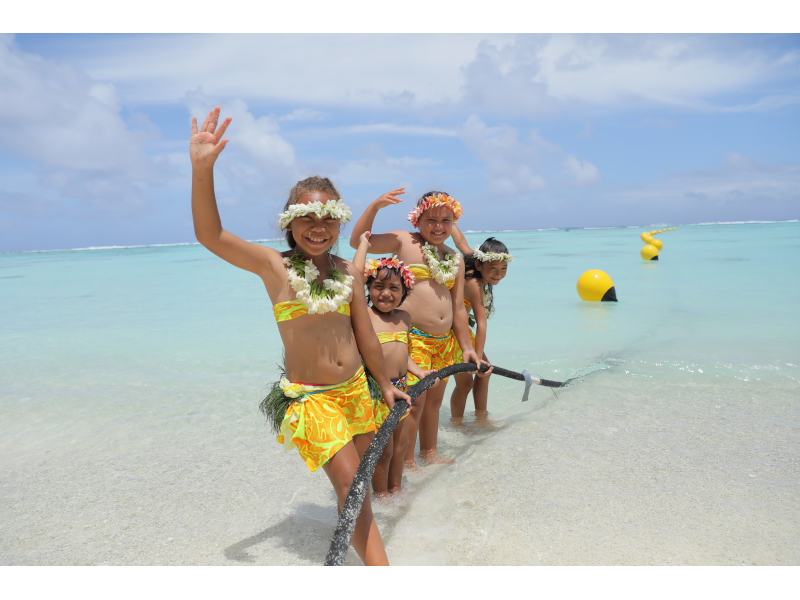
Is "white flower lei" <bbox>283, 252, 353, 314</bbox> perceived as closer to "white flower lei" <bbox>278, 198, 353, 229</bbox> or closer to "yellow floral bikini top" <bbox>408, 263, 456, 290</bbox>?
"white flower lei" <bbox>278, 198, 353, 229</bbox>

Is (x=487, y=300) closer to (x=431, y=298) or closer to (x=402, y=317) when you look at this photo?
(x=431, y=298)

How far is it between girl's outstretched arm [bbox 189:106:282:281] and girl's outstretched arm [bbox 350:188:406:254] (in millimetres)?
1135

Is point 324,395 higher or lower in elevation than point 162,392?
higher

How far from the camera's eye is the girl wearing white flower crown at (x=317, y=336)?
2668mm

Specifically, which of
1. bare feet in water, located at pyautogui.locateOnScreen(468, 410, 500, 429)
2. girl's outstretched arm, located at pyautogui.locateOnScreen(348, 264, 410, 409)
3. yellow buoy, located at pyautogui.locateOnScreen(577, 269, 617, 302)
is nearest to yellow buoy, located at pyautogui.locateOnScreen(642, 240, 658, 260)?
yellow buoy, located at pyautogui.locateOnScreen(577, 269, 617, 302)

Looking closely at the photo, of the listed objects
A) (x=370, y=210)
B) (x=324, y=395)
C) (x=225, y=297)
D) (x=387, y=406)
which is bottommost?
(x=225, y=297)

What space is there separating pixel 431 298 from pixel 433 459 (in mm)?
1282

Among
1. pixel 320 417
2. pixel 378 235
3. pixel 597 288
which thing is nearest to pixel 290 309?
pixel 320 417

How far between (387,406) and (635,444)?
2.49 m

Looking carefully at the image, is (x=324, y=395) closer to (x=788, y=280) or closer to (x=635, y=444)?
(x=635, y=444)

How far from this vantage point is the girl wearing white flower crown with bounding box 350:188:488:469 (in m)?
4.16

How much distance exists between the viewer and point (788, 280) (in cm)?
1480

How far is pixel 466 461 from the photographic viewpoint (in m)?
4.45

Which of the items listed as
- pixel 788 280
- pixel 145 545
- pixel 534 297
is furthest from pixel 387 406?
pixel 788 280
